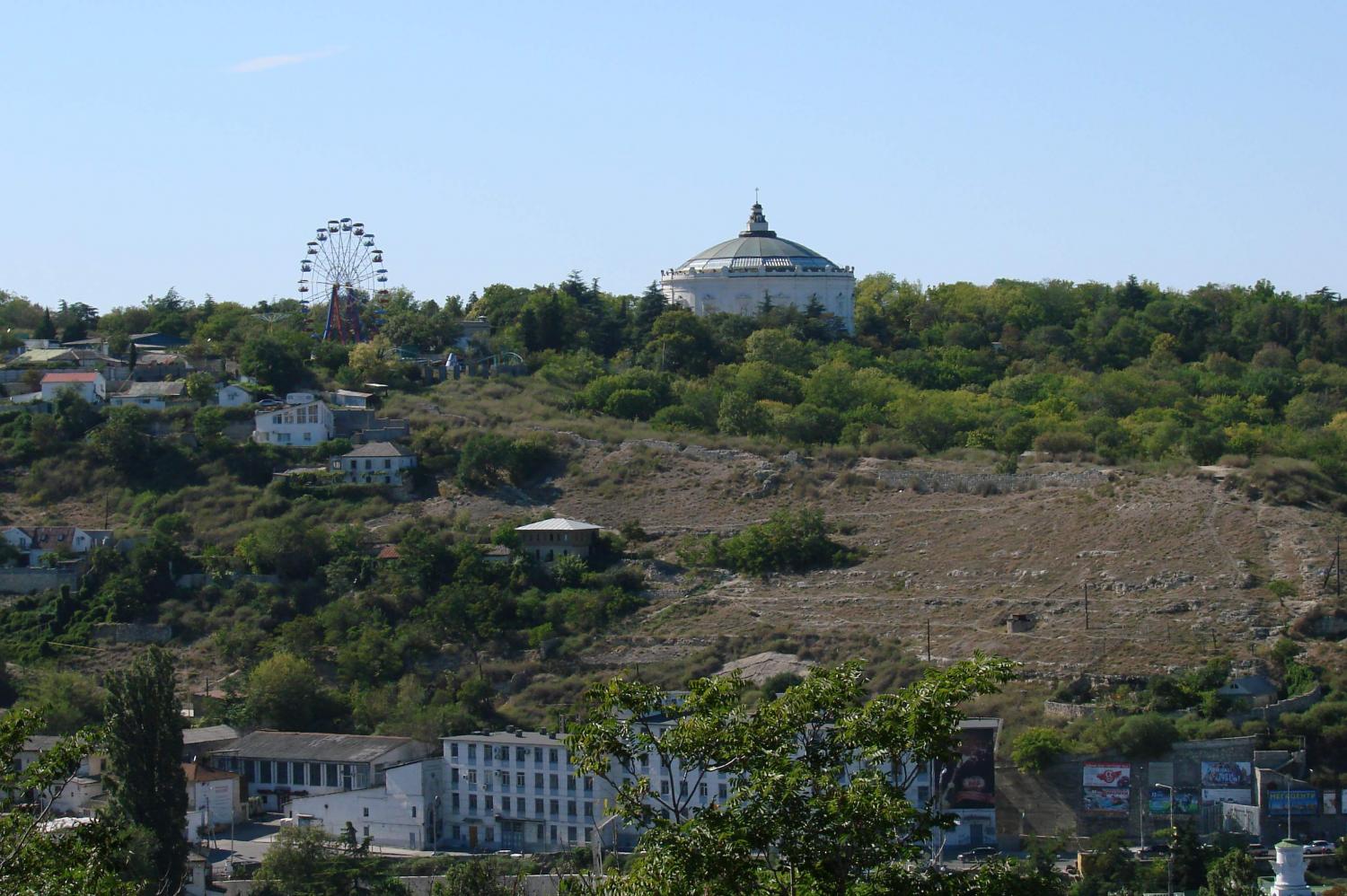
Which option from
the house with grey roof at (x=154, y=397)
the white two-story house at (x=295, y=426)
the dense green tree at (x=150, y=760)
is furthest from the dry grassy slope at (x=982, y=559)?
the dense green tree at (x=150, y=760)

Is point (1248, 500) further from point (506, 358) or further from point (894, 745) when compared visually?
point (894, 745)

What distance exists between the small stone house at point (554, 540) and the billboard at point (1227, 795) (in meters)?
16.4

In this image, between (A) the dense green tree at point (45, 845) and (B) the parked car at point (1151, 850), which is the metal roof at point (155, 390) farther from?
(A) the dense green tree at point (45, 845)

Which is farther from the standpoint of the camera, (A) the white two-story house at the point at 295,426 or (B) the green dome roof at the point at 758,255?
(B) the green dome roof at the point at 758,255

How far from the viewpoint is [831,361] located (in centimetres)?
6444

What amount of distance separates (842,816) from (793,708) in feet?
3.19

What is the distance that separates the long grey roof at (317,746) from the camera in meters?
40.3

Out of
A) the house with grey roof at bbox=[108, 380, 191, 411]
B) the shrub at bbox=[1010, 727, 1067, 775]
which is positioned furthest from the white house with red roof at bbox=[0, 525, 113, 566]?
the shrub at bbox=[1010, 727, 1067, 775]

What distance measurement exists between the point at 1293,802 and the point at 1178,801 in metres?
1.82

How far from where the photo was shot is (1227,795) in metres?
37.4

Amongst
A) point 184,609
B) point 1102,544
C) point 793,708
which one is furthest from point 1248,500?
point 793,708

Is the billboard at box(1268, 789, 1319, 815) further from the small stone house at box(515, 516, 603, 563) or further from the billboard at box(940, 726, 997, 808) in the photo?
the small stone house at box(515, 516, 603, 563)

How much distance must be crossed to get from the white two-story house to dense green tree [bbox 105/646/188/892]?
19.9 m

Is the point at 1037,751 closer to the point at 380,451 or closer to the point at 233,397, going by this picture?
the point at 380,451
